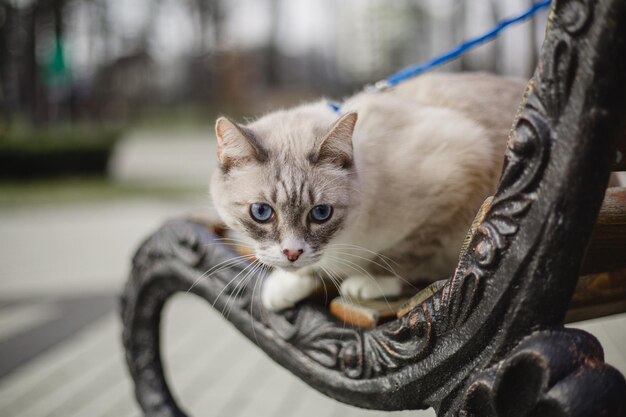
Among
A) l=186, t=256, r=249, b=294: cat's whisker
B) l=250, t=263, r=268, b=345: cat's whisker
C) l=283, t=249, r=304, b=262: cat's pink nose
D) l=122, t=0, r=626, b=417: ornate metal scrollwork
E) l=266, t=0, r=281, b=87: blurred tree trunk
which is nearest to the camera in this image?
l=122, t=0, r=626, b=417: ornate metal scrollwork

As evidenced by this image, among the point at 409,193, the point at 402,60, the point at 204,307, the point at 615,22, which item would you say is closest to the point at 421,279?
the point at 409,193

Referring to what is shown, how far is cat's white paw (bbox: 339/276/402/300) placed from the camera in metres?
1.63

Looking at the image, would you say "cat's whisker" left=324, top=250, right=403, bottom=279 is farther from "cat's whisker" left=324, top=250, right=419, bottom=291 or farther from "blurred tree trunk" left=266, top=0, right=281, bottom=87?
"blurred tree trunk" left=266, top=0, right=281, bottom=87

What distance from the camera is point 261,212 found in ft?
5.38

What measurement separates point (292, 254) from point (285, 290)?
10 centimetres

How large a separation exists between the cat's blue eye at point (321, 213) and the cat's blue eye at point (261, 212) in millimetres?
111

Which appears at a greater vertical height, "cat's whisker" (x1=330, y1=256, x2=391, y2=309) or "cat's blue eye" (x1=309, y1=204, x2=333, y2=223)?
"cat's blue eye" (x1=309, y1=204, x2=333, y2=223)

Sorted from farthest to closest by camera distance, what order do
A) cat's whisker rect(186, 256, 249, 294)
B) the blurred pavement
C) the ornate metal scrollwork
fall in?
the blurred pavement
cat's whisker rect(186, 256, 249, 294)
the ornate metal scrollwork

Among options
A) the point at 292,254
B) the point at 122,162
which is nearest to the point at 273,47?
the point at 122,162

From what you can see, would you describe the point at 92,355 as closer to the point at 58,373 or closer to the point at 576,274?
the point at 58,373

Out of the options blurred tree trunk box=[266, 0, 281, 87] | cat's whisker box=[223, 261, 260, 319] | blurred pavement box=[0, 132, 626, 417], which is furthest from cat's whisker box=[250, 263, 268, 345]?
blurred tree trunk box=[266, 0, 281, 87]

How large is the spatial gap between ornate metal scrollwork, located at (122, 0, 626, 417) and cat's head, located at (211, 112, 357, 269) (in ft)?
1.21

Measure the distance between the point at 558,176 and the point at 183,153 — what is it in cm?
1722

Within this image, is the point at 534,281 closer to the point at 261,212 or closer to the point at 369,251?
the point at 369,251
